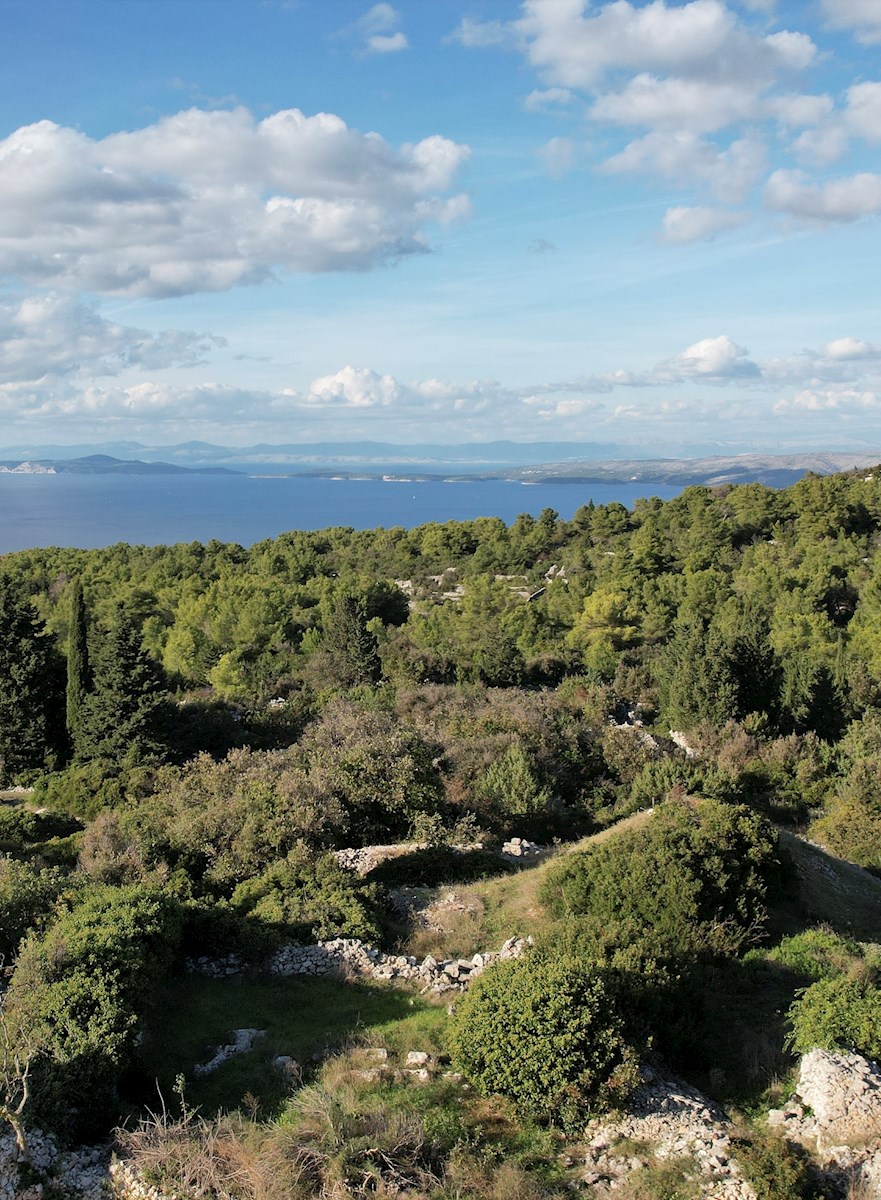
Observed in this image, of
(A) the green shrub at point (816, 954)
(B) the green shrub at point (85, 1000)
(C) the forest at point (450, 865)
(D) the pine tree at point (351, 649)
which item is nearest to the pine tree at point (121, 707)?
(C) the forest at point (450, 865)

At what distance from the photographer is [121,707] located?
24.4m

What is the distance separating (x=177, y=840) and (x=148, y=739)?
32.5 ft

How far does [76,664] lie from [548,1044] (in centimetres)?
2209

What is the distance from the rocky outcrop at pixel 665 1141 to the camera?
7039mm

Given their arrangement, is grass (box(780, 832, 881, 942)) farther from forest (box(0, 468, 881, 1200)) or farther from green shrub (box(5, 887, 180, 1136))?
green shrub (box(5, 887, 180, 1136))

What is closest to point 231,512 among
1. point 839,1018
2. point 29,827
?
point 29,827

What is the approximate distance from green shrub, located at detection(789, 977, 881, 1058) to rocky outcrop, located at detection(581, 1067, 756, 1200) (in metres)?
1.41

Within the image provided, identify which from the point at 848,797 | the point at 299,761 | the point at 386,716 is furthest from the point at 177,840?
the point at 848,797

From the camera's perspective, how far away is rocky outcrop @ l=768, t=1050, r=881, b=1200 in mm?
7238

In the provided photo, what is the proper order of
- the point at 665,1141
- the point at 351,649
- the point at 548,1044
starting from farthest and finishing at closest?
the point at 351,649, the point at 548,1044, the point at 665,1141

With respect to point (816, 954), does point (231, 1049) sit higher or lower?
higher

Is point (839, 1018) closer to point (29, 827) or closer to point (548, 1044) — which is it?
point (548, 1044)

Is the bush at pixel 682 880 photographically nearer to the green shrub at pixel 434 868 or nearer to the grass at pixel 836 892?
the grass at pixel 836 892

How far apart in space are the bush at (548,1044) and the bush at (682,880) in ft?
9.81
